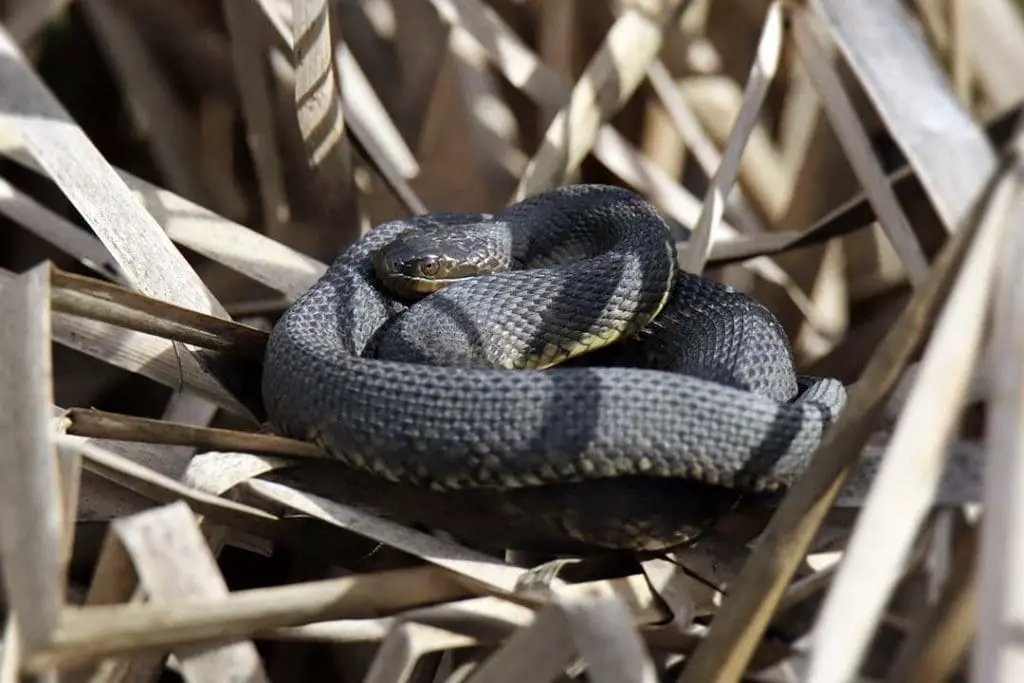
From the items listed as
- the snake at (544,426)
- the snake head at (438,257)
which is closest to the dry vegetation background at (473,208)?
the snake at (544,426)

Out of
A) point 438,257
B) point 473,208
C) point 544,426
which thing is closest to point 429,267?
point 438,257

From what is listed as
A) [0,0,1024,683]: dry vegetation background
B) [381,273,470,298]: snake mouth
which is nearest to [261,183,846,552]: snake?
[0,0,1024,683]: dry vegetation background

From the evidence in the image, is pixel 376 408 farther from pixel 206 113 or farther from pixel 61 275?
pixel 206 113

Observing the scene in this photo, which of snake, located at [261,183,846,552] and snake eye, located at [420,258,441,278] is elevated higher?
snake eye, located at [420,258,441,278]

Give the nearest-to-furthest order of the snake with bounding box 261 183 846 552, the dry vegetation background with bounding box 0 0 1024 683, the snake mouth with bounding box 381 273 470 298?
1. the dry vegetation background with bounding box 0 0 1024 683
2. the snake with bounding box 261 183 846 552
3. the snake mouth with bounding box 381 273 470 298

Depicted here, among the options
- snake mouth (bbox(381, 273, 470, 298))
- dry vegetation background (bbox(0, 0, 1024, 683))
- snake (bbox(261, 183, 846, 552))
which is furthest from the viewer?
snake mouth (bbox(381, 273, 470, 298))

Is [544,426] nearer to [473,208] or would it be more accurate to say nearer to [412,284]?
[412,284]

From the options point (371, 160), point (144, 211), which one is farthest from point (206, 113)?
point (144, 211)

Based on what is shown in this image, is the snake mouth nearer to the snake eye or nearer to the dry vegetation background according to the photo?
the snake eye
